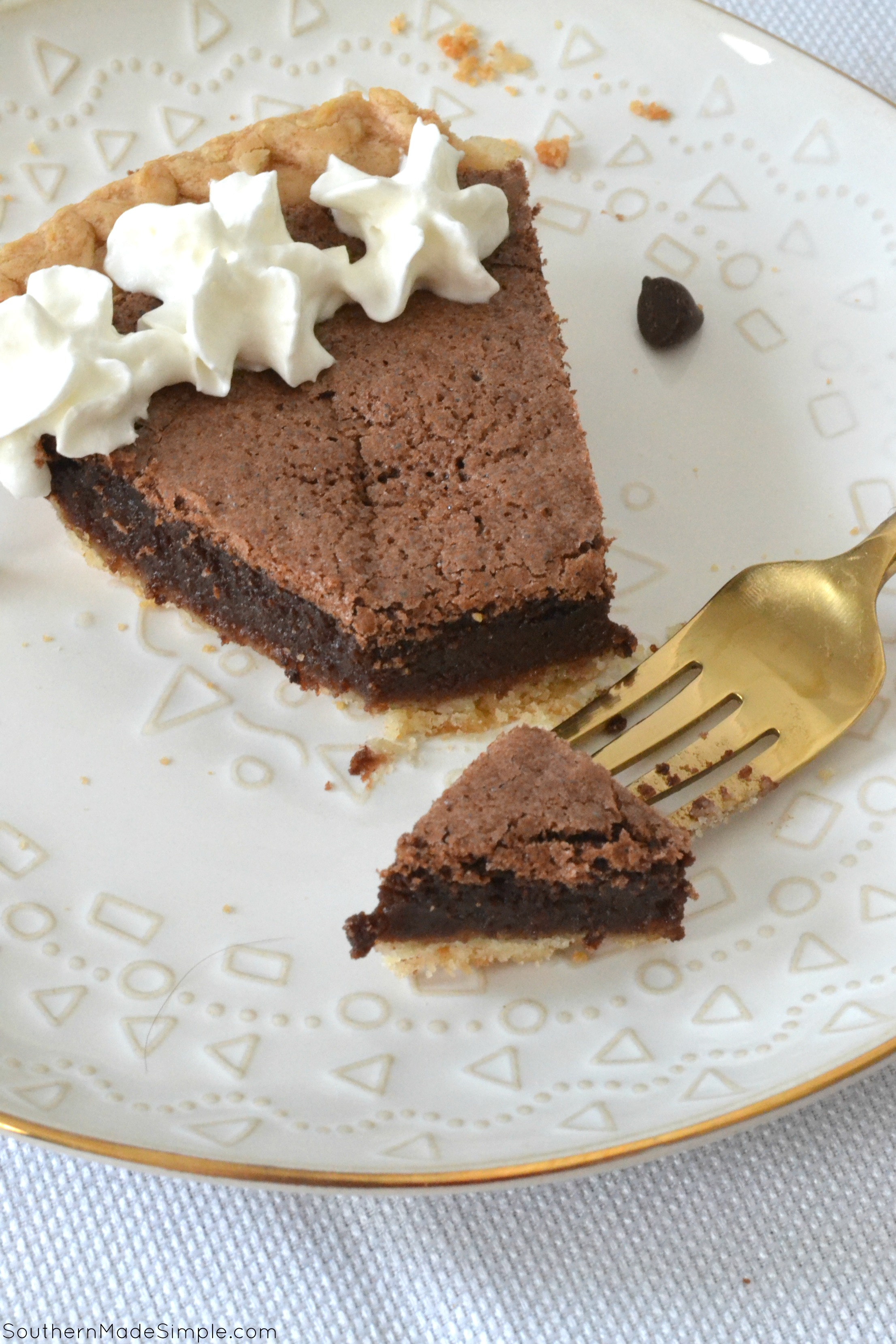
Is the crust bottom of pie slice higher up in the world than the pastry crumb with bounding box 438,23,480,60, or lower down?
lower down

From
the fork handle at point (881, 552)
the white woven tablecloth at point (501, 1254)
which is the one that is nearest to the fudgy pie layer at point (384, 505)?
the fork handle at point (881, 552)

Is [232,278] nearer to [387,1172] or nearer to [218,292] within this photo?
[218,292]

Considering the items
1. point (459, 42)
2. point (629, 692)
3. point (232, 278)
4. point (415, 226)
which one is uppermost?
point (459, 42)

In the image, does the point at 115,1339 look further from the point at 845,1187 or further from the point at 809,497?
the point at 809,497

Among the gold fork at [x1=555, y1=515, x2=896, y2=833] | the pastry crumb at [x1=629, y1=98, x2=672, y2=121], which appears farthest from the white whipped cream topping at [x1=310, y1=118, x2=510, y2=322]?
the gold fork at [x1=555, y1=515, x2=896, y2=833]

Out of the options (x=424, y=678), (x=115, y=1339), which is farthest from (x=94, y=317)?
(x=115, y=1339)

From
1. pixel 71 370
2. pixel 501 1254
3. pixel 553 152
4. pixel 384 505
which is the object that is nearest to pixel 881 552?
pixel 384 505

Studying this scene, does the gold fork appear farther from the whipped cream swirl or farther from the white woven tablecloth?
the whipped cream swirl
